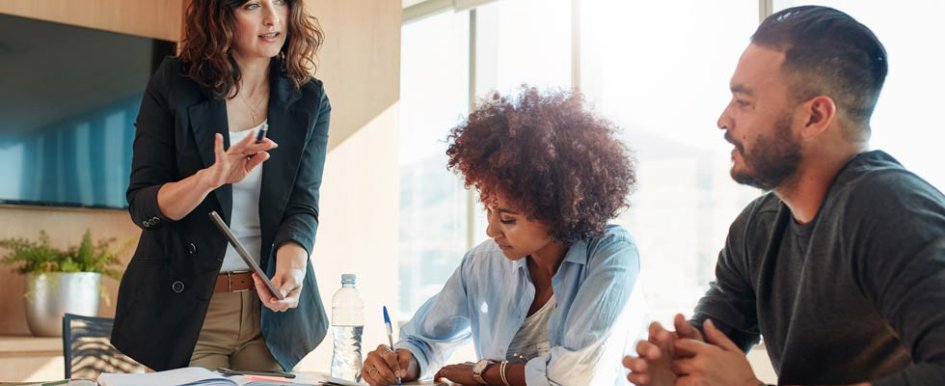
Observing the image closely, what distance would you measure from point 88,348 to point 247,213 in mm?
923

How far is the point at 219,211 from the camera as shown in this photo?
1.89m

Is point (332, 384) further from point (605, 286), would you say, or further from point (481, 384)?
point (605, 286)

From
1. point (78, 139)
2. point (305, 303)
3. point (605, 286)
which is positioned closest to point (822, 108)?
point (605, 286)

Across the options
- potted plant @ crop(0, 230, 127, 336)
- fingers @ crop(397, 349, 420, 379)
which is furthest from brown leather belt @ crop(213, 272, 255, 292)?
potted plant @ crop(0, 230, 127, 336)

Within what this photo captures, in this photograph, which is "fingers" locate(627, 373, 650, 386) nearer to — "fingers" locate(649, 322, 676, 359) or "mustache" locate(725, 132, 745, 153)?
"fingers" locate(649, 322, 676, 359)

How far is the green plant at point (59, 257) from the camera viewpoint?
393 centimetres

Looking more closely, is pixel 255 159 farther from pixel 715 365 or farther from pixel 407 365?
pixel 715 365

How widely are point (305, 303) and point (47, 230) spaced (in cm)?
268

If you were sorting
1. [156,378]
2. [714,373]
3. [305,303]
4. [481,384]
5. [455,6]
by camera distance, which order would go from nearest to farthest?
[714,373] → [156,378] → [481,384] → [305,303] → [455,6]

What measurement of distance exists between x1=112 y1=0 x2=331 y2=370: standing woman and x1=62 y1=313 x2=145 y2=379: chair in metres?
0.69

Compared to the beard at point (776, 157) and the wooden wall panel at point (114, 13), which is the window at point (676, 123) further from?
the beard at point (776, 157)

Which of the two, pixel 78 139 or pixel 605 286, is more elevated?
pixel 78 139

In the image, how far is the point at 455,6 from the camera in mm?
5512

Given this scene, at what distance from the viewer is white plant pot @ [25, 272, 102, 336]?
387cm
